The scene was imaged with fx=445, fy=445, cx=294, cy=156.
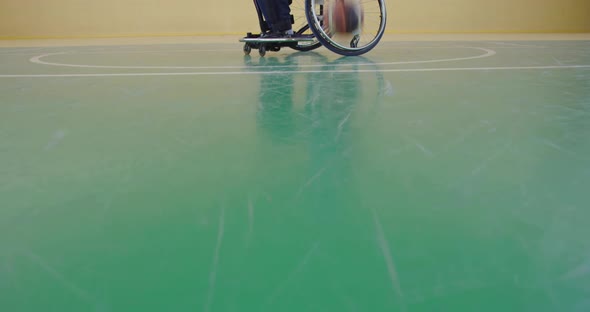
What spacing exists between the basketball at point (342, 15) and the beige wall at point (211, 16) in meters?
4.38

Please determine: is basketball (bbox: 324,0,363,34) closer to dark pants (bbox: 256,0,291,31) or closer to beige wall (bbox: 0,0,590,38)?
dark pants (bbox: 256,0,291,31)

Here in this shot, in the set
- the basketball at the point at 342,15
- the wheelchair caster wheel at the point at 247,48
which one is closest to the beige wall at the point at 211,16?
the wheelchair caster wheel at the point at 247,48

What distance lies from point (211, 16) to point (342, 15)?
464cm

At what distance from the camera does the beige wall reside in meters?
7.01

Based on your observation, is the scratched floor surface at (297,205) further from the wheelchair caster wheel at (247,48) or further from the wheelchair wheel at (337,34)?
the wheelchair caster wheel at (247,48)

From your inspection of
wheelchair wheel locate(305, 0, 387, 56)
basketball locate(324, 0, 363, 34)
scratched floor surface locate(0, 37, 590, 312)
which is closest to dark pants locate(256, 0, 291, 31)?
wheelchair wheel locate(305, 0, 387, 56)

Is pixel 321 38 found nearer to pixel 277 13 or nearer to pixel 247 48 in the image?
pixel 277 13

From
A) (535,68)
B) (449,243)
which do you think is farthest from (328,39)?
(449,243)

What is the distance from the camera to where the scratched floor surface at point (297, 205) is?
0.51 m

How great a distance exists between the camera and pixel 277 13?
125 inches

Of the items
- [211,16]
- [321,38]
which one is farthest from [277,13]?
[211,16]

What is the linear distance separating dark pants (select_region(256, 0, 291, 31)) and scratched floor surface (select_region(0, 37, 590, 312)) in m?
1.81

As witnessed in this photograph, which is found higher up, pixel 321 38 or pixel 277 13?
pixel 277 13

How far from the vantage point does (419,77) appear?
207cm
